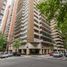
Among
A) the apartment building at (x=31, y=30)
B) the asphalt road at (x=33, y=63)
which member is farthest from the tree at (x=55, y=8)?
the apartment building at (x=31, y=30)

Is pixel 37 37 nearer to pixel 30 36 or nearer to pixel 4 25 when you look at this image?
pixel 30 36

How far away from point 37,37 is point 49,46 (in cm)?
1815

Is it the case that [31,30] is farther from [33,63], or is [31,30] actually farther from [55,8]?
[55,8]

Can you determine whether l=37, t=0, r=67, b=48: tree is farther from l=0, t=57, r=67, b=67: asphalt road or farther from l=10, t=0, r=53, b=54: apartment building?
l=10, t=0, r=53, b=54: apartment building

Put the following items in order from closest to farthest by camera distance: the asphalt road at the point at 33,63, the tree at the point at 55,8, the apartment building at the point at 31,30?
the tree at the point at 55,8 → the asphalt road at the point at 33,63 → the apartment building at the point at 31,30

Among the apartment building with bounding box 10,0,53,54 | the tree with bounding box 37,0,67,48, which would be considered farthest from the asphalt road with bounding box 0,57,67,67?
the apartment building with bounding box 10,0,53,54

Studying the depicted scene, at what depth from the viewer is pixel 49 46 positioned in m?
140

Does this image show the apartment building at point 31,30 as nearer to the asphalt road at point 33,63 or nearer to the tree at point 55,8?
the asphalt road at point 33,63

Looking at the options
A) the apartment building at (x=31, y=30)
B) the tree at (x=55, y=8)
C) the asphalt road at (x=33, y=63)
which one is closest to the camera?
the tree at (x=55, y=8)

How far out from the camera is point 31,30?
118562 mm

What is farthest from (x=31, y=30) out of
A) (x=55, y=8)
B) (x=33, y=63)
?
(x=55, y=8)

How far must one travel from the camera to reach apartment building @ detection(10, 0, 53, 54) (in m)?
119

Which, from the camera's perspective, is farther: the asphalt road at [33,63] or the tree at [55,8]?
the asphalt road at [33,63]

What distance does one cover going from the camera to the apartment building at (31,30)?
119 metres
